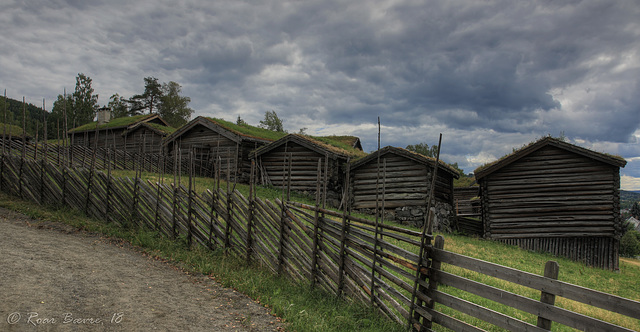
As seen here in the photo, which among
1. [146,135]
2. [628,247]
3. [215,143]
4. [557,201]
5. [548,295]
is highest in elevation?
[146,135]

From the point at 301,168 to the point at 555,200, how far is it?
13.7m

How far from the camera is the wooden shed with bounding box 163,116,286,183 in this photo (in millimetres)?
24359

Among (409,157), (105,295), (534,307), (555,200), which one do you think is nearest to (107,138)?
(409,157)

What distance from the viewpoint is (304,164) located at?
22.3 m

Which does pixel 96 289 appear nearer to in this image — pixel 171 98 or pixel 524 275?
pixel 524 275

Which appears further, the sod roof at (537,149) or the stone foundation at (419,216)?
the stone foundation at (419,216)

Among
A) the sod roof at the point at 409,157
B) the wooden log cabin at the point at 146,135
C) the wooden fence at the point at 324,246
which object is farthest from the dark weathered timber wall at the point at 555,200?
the wooden log cabin at the point at 146,135

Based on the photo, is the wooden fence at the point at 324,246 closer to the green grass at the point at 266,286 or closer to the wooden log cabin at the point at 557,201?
the green grass at the point at 266,286

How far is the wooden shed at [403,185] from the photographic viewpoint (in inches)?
749

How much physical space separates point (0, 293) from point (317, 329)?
485 centimetres

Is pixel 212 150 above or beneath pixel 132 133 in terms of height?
beneath

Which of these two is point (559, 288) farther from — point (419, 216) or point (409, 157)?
point (409, 157)

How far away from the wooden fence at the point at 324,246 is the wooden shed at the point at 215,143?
38.8ft

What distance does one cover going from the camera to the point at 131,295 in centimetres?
600
